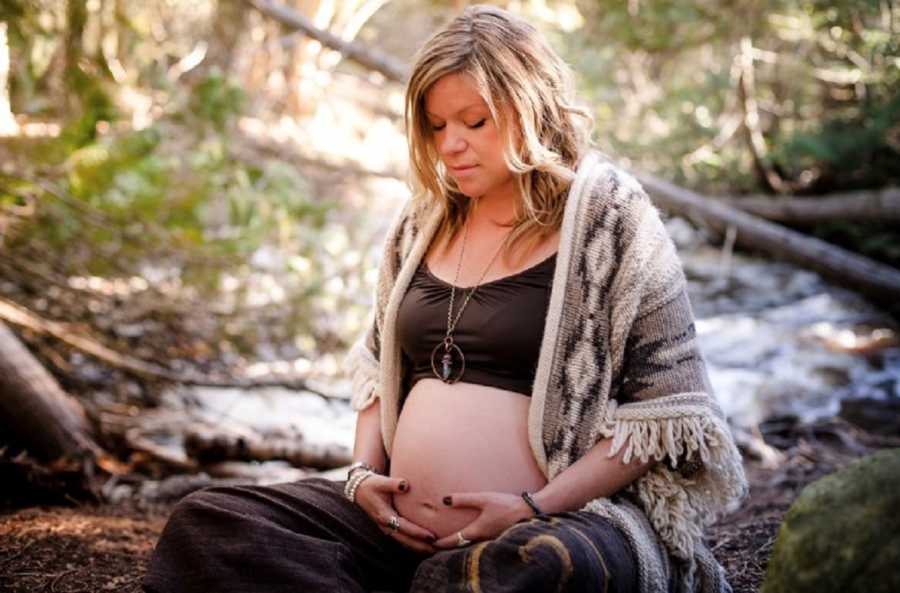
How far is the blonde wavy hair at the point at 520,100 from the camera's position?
7.36 ft

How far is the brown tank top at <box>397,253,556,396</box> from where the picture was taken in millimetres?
2217

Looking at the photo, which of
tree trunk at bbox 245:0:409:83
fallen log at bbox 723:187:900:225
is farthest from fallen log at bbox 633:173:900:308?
tree trunk at bbox 245:0:409:83

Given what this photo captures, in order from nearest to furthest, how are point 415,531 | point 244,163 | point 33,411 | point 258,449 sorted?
point 415,531 → point 33,411 → point 258,449 → point 244,163

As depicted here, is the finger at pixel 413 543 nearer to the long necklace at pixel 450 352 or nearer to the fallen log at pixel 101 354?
the long necklace at pixel 450 352

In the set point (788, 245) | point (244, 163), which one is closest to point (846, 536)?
point (244, 163)

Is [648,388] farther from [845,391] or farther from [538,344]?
[845,391]

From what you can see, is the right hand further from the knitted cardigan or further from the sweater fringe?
the sweater fringe

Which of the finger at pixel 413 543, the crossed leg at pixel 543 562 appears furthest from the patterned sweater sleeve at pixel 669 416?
the finger at pixel 413 543

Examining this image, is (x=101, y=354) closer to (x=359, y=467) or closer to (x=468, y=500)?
(x=359, y=467)

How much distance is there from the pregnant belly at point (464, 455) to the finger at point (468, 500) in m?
0.03

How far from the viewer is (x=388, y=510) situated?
225cm

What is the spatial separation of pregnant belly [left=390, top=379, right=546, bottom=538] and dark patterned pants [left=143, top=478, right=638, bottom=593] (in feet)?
0.41

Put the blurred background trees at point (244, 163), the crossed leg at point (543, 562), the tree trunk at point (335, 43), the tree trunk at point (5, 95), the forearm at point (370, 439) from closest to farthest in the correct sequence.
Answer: the crossed leg at point (543, 562)
the forearm at point (370, 439)
the tree trunk at point (5, 95)
the blurred background trees at point (244, 163)
the tree trunk at point (335, 43)

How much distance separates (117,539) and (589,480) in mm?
1770
